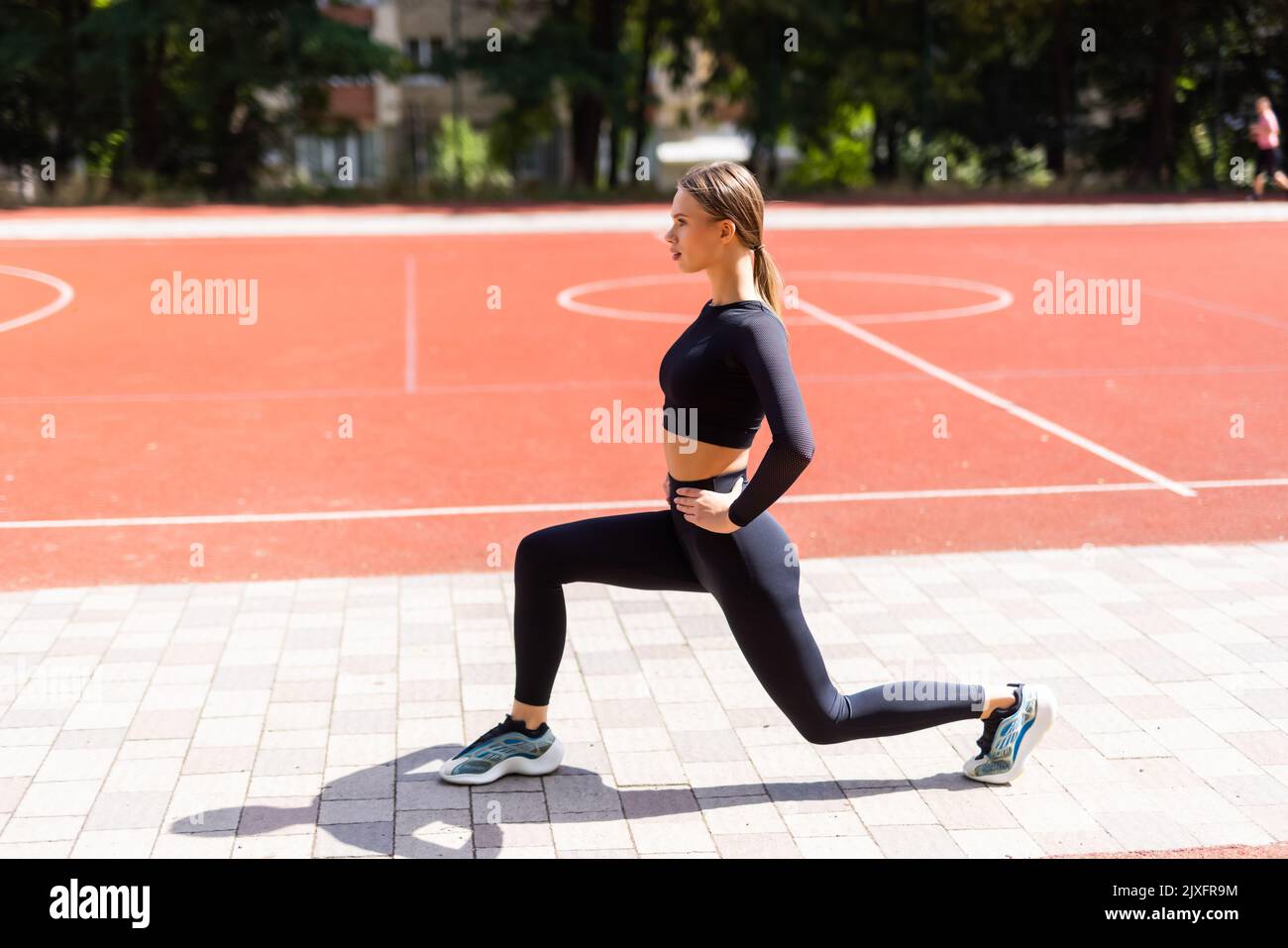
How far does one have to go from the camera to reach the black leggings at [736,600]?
4656 mm

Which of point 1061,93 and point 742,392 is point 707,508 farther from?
point 1061,93

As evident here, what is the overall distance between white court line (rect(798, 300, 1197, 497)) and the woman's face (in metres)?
5.58

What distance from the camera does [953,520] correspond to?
8.67 m

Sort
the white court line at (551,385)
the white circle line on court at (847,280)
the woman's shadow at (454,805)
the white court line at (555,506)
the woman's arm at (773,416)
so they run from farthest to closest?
1. the white circle line on court at (847,280)
2. the white court line at (551,385)
3. the white court line at (555,506)
4. the woman's shadow at (454,805)
5. the woman's arm at (773,416)

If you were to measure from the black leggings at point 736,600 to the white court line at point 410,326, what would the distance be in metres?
7.73

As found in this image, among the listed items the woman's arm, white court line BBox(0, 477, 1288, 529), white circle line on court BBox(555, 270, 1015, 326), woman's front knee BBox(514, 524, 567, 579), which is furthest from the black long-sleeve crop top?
white circle line on court BBox(555, 270, 1015, 326)

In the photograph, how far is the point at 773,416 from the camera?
14.3ft

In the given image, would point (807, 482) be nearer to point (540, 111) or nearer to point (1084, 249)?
point (1084, 249)

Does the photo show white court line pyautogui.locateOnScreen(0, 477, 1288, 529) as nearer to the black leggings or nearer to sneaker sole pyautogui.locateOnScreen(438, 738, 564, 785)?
sneaker sole pyautogui.locateOnScreen(438, 738, 564, 785)

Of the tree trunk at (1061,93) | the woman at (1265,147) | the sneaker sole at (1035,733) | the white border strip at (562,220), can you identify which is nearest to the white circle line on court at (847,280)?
the white border strip at (562,220)

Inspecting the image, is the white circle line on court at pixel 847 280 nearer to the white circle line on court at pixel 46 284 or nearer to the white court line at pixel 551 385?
the white court line at pixel 551 385

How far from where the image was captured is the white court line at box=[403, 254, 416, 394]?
13.0 meters

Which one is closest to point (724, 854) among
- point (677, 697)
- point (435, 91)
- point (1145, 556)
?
point (677, 697)

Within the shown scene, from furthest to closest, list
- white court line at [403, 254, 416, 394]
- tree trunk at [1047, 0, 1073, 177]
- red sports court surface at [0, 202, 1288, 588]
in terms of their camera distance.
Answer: tree trunk at [1047, 0, 1073, 177] < white court line at [403, 254, 416, 394] < red sports court surface at [0, 202, 1288, 588]
